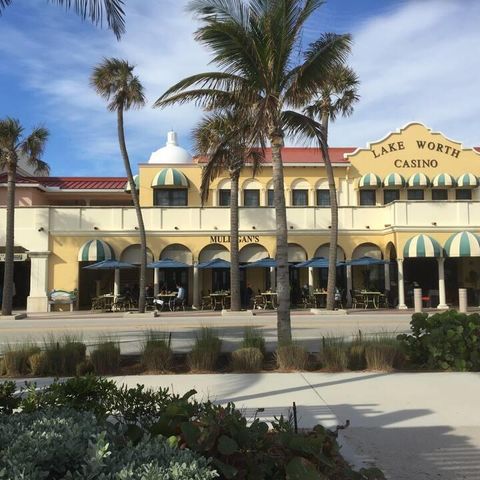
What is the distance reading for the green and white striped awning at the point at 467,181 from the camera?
121 feet

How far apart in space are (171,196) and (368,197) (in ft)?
42.0

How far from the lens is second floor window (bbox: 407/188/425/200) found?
123ft

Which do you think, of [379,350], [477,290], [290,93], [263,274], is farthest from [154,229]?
[379,350]

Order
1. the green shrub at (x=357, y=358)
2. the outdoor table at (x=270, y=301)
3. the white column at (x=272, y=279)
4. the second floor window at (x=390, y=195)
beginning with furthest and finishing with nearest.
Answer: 1. the second floor window at (x=390, y=195)
2. the white column at (x=272, y=279)
3. the outdoor table at (x=270, y=301)
4. the green shrub at (x=357, y=358)

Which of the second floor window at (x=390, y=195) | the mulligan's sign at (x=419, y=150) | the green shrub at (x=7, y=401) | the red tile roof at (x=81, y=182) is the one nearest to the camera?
the green shrub at (x=7, y=401)

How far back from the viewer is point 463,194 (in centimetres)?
3775

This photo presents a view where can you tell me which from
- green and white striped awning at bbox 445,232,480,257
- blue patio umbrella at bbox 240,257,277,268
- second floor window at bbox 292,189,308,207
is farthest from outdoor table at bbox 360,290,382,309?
second floor window at bbox 292,189,308,207

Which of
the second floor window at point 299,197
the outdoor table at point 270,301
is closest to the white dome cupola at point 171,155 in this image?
the second floor window at point 299,197

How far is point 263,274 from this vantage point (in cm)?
3453

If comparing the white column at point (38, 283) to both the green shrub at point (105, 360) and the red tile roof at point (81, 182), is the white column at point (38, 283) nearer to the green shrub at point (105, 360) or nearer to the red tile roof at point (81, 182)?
the red tile roof at point (81, 182)

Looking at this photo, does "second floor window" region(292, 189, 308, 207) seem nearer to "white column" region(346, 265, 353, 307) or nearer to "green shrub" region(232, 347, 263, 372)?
"white column" region(346, 265, 353, 307)

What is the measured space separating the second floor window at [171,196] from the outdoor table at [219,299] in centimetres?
745

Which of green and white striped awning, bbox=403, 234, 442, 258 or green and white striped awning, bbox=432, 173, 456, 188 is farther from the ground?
green and white striped awning, bbox=432, 173, 456, 188

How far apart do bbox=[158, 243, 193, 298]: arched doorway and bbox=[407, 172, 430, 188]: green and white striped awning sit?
1491 centimetres
